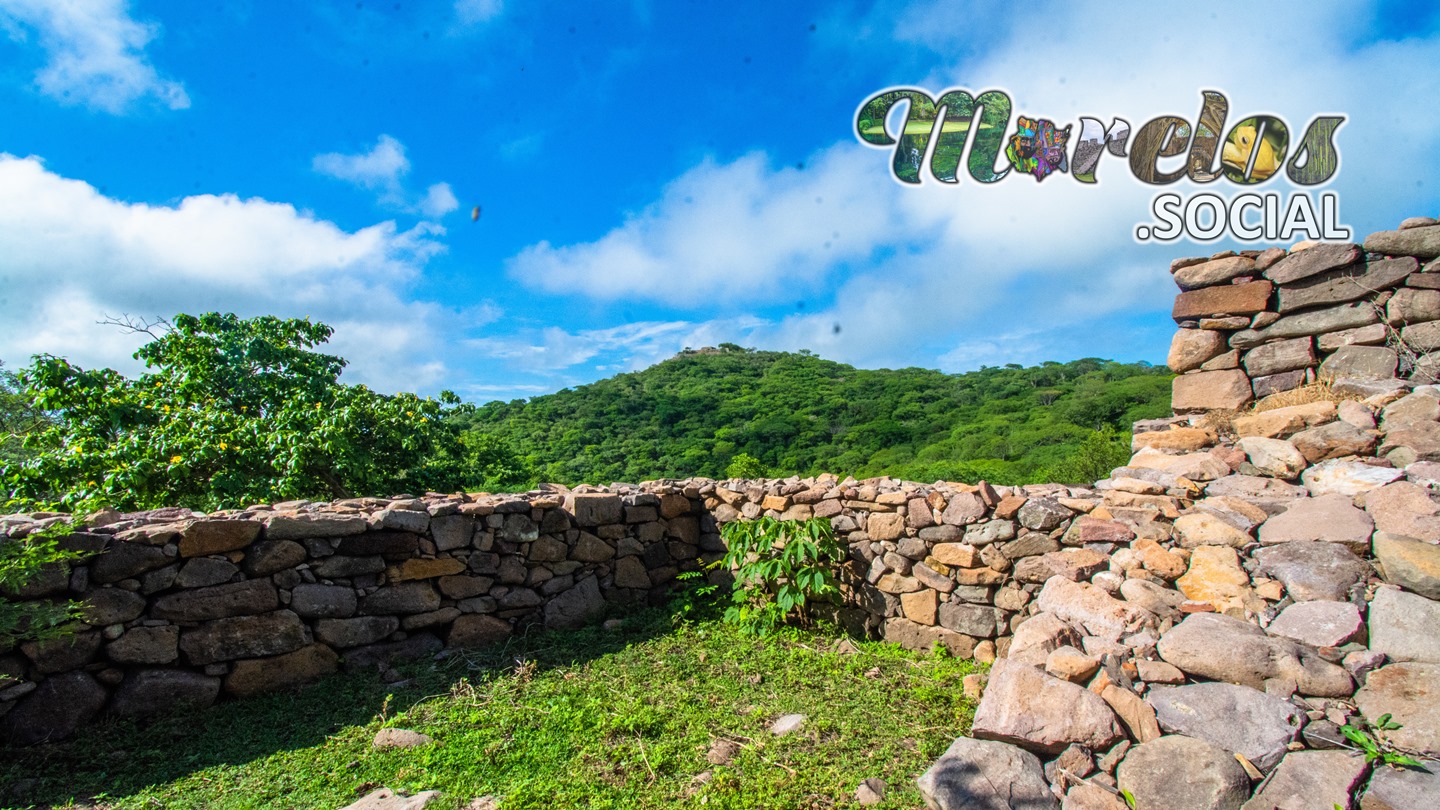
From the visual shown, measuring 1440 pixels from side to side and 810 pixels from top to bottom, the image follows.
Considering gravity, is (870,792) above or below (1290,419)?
below

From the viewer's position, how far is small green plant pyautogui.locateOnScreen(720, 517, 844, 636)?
214 inches

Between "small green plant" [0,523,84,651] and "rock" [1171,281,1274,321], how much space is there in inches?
318

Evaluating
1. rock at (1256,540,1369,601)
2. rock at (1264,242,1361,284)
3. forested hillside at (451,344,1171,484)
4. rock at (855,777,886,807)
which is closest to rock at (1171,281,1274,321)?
rock at (1264,242,1361,284)

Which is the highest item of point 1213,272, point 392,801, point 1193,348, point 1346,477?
point 1213,272

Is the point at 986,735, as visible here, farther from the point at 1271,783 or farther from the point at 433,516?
the point at 433,516

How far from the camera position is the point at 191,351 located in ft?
28.6

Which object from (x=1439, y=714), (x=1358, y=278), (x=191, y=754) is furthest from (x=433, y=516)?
(x=1358, y=278)

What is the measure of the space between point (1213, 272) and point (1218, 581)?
3459mm

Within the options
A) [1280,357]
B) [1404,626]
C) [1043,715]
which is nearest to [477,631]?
[1043,715]

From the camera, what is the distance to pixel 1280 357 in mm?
5492

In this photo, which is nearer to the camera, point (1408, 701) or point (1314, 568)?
point (1408, 701)

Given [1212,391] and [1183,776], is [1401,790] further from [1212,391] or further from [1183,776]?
[1212,391]

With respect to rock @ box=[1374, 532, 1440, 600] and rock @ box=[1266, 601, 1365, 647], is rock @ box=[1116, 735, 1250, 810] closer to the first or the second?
rock @ box=[1266, 601, 1365, 647]

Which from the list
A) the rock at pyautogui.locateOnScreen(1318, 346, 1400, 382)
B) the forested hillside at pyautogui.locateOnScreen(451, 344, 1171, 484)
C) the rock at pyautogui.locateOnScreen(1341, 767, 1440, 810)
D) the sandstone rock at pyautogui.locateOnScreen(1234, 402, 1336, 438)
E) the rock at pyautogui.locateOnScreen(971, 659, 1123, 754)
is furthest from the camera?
the forested hillside at pyautogui.locateOnScreen(451, 344, 1171, 484)
